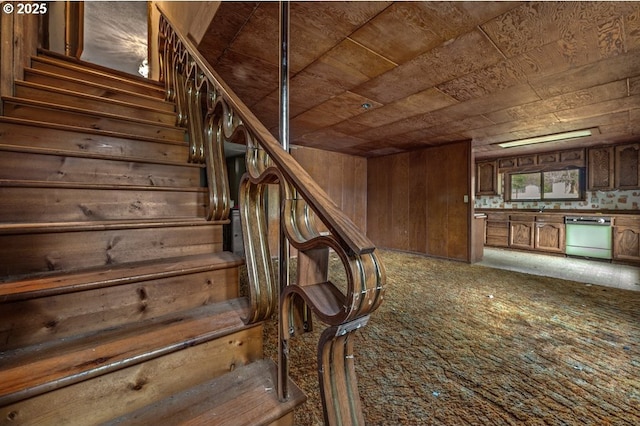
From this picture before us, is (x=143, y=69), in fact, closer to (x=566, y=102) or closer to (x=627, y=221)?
(x=566, y=102)

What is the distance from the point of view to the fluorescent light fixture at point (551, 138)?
3982 millimetres

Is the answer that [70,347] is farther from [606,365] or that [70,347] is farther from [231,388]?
[606,365]

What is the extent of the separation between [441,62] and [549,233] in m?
4.96

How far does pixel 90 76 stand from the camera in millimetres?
2354

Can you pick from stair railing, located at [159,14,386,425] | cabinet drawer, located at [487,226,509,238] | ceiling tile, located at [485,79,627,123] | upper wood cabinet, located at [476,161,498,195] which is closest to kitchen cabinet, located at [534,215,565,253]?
cabinet drawer, located at [487,226,509,238]

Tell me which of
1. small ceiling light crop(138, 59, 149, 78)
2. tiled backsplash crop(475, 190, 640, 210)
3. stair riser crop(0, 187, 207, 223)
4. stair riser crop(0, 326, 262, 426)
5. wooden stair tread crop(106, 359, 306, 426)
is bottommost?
wooden stair tread crop(106, 359, 306, 426)

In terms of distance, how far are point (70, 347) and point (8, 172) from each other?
1032mm

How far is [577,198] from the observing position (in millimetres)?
5184

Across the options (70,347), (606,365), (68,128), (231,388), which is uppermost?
(68,128)

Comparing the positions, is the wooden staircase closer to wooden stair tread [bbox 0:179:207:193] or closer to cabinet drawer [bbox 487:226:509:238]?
wooden stair tread [bbox 0:179:207:193]

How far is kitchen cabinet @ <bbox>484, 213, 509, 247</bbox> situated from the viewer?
5.75 m

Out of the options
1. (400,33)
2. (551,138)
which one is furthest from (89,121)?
(551,138)

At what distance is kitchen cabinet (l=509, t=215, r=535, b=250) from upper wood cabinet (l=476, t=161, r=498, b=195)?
90 cm

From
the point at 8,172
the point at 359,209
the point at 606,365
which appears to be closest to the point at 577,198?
the point at 359,209
